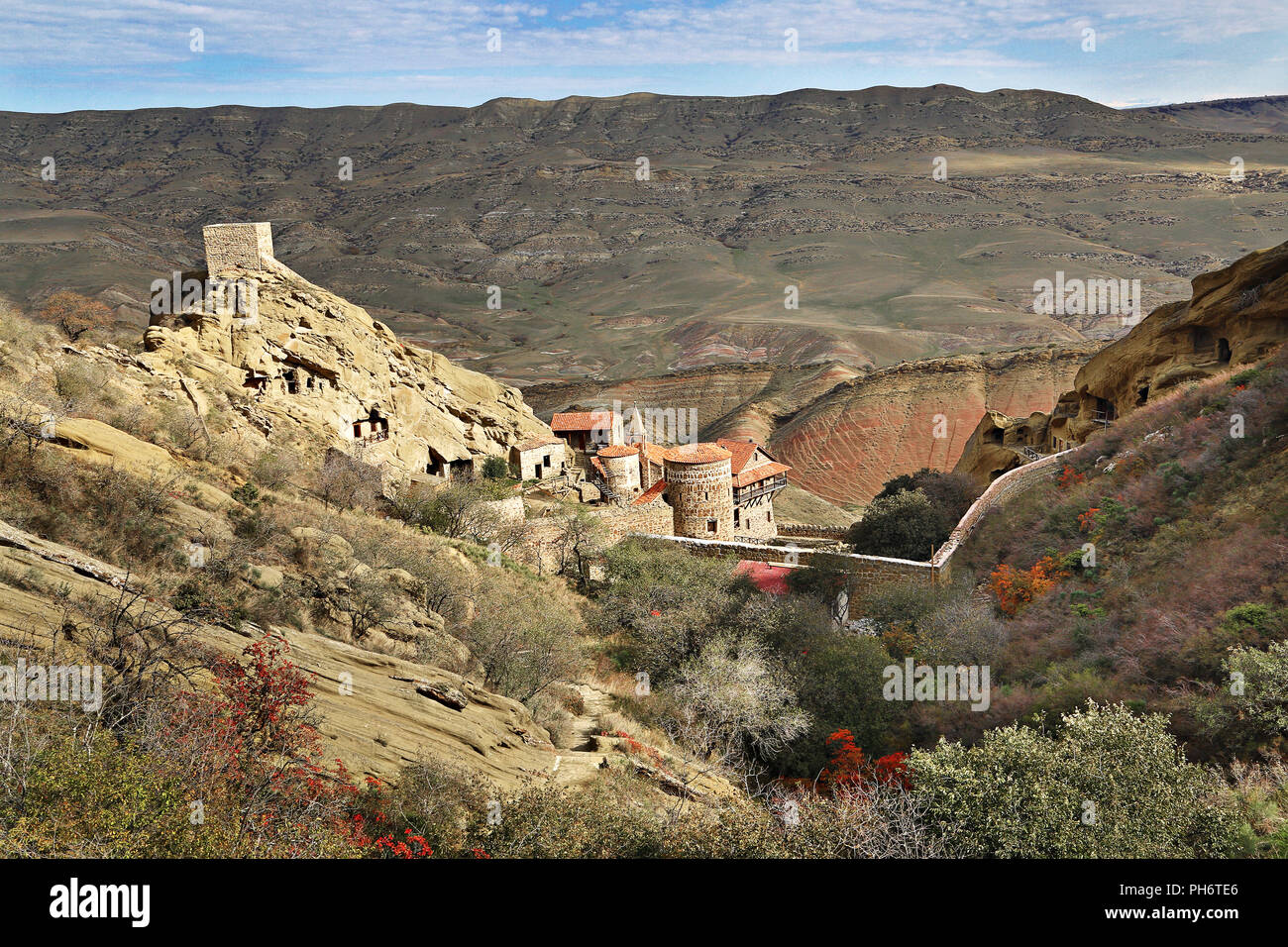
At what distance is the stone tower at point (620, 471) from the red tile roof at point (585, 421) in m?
4.17

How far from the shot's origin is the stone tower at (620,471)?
29.5 metres

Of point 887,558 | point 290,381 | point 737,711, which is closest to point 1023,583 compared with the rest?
point 887,558

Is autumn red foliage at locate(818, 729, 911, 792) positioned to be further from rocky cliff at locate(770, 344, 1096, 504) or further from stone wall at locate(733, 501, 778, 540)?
rocky cliff at locate(770, 344, 1096, 504)

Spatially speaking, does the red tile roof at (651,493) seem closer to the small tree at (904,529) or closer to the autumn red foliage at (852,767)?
the small tree at (904,529)

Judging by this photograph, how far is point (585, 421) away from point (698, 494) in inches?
340

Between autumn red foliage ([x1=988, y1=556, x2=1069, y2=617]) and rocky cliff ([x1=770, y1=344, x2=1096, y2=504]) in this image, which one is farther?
rocky cliff ([x1=770, y1=344, x2=1096, y2=504])

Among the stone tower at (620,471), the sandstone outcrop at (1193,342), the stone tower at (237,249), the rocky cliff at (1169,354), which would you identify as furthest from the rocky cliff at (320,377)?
the sandstone outcrop at (1193,342)

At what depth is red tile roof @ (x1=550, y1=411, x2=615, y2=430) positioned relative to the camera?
3412 centimetres

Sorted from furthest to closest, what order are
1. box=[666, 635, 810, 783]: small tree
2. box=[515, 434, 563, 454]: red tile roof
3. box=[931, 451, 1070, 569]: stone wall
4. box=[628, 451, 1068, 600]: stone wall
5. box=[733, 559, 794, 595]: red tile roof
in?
box=[515, 434, 563, 454]: red tile roof, box=[931, 451, 1070, 569]: stone wall, box=[733, 559, 794, 595]: red tile roof, box=[628, 451, 1068, 600]: stone wall, box=[666, 635, 810, 783]: small tree

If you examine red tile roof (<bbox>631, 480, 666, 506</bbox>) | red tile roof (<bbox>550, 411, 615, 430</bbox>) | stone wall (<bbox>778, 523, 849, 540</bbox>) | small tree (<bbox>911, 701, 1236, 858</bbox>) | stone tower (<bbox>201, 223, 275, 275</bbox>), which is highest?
stone tower (<bbox>201, 223, 275, 275</bbox>)

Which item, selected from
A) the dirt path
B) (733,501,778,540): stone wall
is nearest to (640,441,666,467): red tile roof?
(733,501,778,540): stone wall

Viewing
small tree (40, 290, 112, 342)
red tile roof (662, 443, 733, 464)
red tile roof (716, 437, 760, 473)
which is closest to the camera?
small tree (40, 290, 112, 342)
